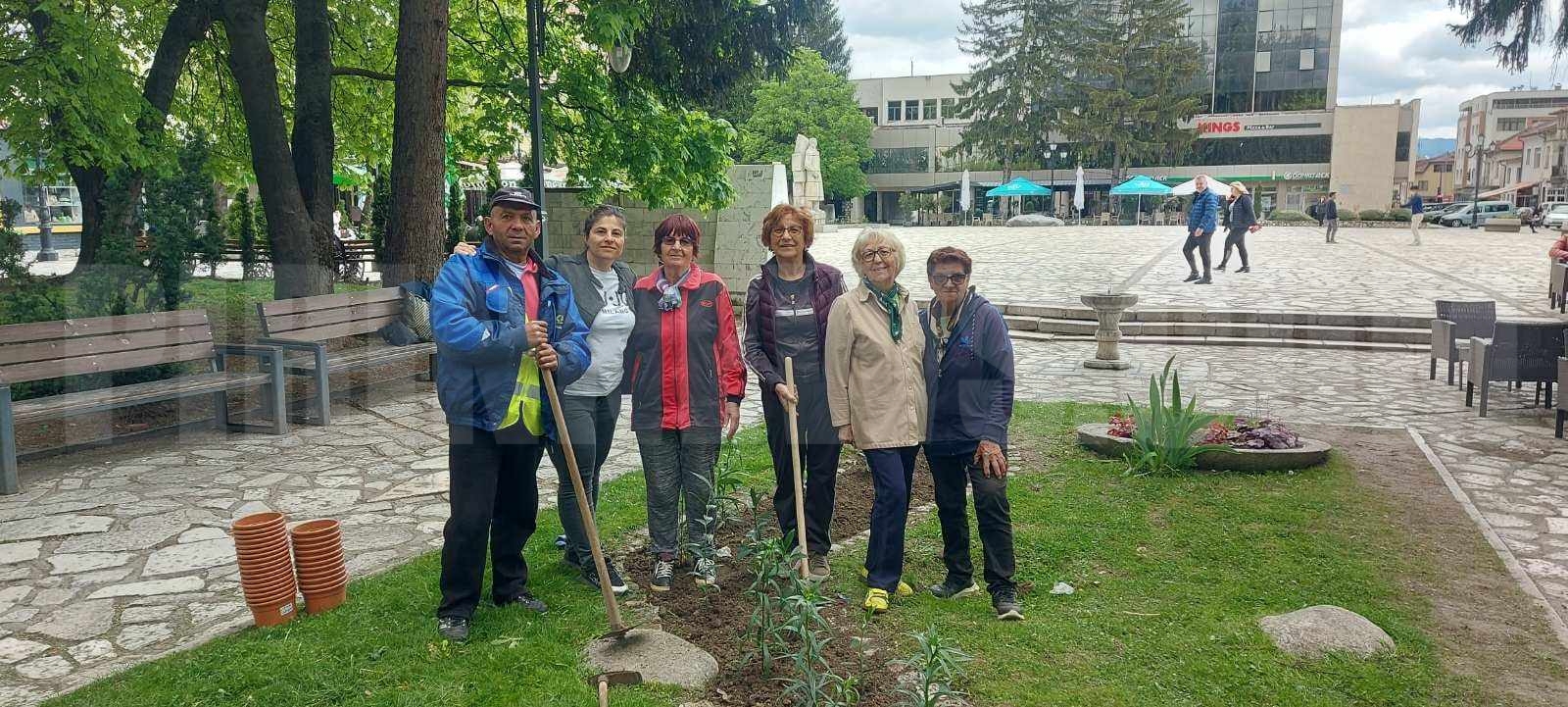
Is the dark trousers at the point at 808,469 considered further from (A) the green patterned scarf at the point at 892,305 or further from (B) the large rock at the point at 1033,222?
(B) the large rock at the point at 1033,222

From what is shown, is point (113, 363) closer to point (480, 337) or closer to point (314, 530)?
point (314, 530)

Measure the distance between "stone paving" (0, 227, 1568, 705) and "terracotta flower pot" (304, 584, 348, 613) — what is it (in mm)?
290

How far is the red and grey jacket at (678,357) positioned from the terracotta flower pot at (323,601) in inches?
57.6

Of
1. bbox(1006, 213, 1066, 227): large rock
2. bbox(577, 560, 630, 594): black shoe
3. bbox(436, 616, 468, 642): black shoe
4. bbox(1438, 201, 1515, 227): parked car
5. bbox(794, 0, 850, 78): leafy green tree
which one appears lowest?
bbox(577, 560, 630, 594): black shoe

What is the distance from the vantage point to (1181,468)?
6633 millimetres

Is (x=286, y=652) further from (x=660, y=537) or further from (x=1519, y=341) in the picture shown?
(x=1519, y=341)

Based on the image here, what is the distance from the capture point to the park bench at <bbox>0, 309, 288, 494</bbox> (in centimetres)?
638

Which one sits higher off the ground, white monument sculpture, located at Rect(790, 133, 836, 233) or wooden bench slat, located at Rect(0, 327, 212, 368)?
white monument sculpture, located at Rect(790, 133, 836, 233)

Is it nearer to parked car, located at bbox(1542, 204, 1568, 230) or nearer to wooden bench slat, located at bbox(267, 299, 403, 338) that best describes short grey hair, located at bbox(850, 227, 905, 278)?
wooden bench slat, located at bbox(267, 299, 403, 338)

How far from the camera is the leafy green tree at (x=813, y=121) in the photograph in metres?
55.2

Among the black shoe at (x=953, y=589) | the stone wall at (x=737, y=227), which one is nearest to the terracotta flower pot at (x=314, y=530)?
the black shoe at (x=953, y=589)

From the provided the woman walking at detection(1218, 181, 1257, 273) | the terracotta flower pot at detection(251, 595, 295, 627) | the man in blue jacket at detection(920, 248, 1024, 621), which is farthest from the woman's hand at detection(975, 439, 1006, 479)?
the woman walking at detection(1218, 181, 1257, 273)

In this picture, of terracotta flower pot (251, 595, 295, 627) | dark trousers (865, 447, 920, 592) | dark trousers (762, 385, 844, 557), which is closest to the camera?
terracotta flower pot (251, 595, 295, 627)

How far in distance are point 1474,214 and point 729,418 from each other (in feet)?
176
